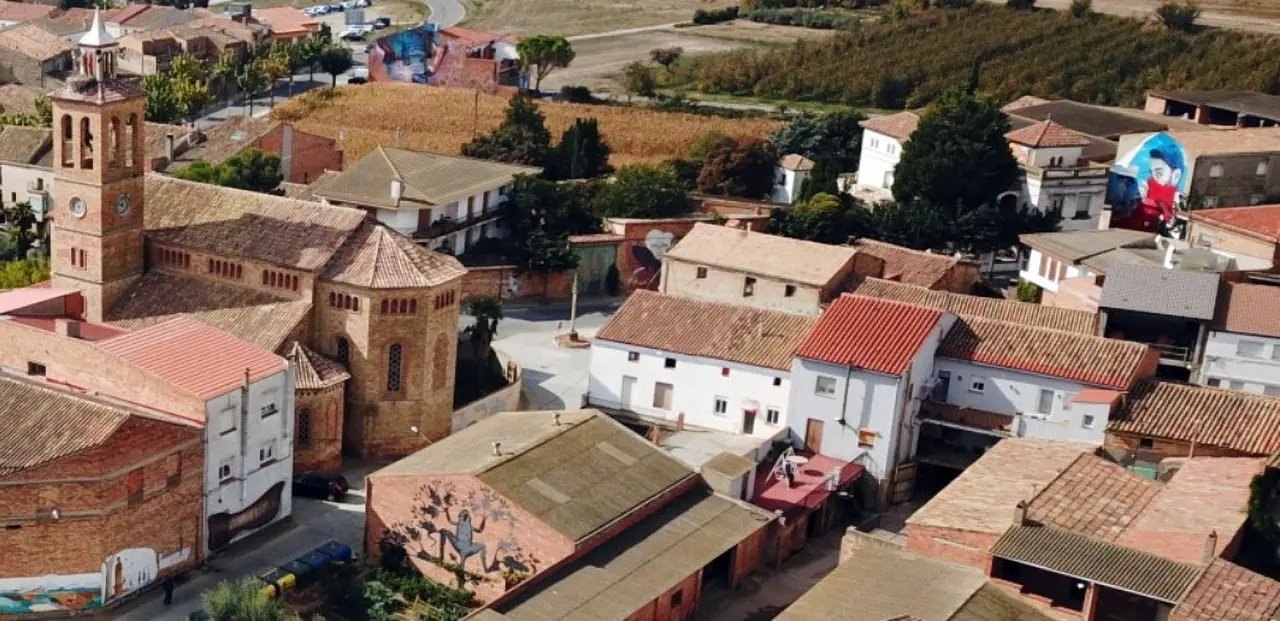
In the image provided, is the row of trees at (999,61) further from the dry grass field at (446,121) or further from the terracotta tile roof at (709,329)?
the terracotta tile roof at (709,329)

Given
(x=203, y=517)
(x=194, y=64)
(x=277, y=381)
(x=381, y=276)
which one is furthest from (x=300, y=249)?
(x=194, y=64)

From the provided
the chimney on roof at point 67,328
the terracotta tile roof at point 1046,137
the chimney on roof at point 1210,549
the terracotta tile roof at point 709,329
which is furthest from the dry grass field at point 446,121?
the chimney on roof at point 1210,549

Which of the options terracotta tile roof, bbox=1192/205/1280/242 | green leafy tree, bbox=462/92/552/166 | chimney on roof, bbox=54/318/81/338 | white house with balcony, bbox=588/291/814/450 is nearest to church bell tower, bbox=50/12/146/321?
chimney on roof, bbox=54/318/81/338

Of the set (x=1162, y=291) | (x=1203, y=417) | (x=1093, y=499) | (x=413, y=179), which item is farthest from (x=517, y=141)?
(x=1093, y=499)

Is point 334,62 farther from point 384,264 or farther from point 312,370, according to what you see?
point 312,370

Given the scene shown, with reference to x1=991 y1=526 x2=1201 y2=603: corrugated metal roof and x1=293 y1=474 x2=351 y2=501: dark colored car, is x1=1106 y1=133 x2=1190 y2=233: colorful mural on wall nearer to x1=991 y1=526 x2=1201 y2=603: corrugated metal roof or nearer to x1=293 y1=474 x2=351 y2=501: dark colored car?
x1=991 y1=526 x2=1201 y2=603: corrugated metal roof

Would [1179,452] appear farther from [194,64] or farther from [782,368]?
[194,64]
